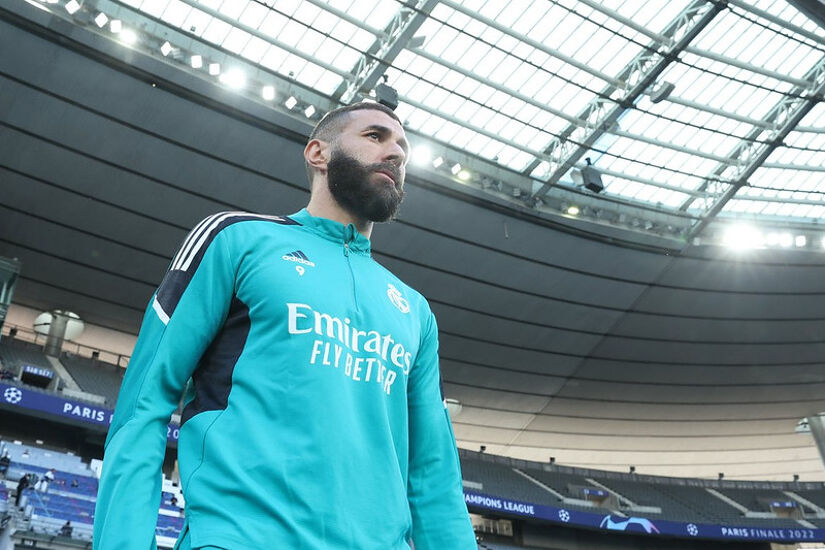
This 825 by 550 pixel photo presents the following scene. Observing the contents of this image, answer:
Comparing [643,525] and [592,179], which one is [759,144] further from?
[643,525]

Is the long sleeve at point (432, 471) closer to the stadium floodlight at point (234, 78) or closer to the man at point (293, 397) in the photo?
the man at point (293, 397)

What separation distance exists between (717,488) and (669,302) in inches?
522

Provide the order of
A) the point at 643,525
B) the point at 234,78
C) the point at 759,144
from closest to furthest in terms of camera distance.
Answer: the point at 234,78 < the point at 759,144 < the point at 643,525

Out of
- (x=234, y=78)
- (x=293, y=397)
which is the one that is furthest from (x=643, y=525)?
(x=293, y=397)

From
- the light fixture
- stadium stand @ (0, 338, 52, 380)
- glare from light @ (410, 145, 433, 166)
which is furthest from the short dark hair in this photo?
stadium stand @ (0, 338, 52, 380)

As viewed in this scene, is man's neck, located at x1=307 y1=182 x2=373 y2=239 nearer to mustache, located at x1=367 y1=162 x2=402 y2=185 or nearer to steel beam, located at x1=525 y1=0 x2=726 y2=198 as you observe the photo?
mustache, located at x1=367 y1=162 x2=402 y2=185

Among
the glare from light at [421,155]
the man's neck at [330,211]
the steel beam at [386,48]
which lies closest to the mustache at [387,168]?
the man's neck at [330,211]

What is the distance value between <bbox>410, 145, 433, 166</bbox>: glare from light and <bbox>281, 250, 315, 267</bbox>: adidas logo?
18.3 metres

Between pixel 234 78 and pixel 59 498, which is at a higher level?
pixel 234 78

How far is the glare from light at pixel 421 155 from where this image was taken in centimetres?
2009

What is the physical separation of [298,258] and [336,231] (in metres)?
0.21

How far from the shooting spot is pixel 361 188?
1.98 m

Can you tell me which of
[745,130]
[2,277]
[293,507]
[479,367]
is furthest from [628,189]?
[293,507]

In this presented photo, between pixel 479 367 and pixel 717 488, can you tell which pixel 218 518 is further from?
pixel 717 488
